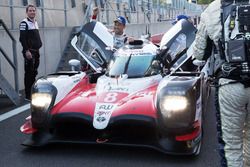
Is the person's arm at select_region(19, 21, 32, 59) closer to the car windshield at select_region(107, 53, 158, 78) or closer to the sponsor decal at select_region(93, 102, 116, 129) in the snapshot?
the car windshield at select_region(107, 53, 158, 78)

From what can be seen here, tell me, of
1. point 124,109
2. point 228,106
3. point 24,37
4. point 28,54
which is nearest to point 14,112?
point 28,54

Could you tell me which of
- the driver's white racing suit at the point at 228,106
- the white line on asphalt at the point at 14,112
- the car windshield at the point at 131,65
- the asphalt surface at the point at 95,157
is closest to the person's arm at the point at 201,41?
the driver's white racing suit at the point at 228,106

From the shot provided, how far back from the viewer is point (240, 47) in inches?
121

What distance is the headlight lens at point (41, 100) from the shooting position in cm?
509

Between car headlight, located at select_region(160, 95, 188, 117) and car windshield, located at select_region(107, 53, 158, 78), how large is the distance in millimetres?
1220

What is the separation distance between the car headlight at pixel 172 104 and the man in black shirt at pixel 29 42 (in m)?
4.38

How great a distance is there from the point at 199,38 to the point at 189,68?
165 inches

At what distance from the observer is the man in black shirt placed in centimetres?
845

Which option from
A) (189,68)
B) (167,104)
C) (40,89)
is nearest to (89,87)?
(40,89)

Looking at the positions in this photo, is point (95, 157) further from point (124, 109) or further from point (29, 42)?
point (29, 42)

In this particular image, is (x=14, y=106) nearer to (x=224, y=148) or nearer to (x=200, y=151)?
(x=200, y=151)

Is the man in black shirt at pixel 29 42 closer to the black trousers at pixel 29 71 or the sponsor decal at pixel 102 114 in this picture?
the black trousers at pixel 29 71

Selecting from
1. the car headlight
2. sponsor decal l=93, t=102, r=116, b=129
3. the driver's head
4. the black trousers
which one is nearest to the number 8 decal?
sponsor decal l=93, t=102, r=116, b=129

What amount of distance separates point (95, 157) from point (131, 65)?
1.67 metres
